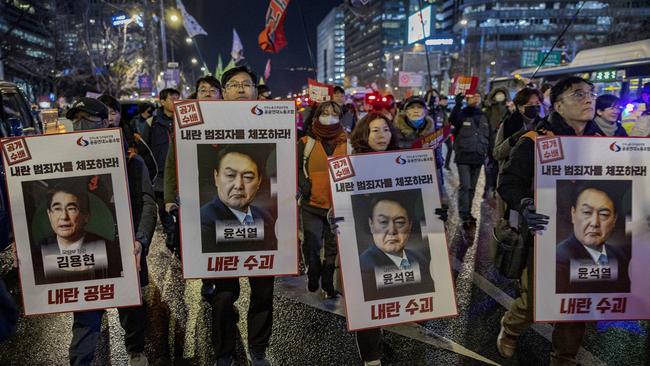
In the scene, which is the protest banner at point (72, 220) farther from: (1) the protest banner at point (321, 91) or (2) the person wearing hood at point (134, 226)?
(1) the protest banner at point (321, 91)

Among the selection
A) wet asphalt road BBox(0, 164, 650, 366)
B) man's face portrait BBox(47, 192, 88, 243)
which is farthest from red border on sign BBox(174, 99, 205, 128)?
wet asphalt road BBox(0, 164, 650, 366)

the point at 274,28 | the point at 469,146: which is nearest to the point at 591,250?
the point at 469,146

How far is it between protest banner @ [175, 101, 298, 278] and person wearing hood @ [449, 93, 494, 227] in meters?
5.11

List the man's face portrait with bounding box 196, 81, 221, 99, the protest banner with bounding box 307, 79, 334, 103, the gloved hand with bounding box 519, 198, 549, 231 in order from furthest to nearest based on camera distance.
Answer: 1. the protest banner with bounding box 307, 79, 334, 103
2. the man's face portrait with bounding box 196, 81, 221, 99
3. the gloved hand with bounding box 519, 198, 549, 231

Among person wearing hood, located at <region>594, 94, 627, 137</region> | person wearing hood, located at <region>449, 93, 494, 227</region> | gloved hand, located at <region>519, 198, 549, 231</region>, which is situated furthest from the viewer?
person wearing hood, located at <region>449, 93, 494, 227</region>

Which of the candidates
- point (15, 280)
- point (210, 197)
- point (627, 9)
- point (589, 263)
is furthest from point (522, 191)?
point (627, 9)

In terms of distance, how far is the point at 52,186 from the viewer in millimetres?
2959

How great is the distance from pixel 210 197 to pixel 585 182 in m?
2.42

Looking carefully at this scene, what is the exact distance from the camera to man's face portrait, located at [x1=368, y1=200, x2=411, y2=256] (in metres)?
3.13

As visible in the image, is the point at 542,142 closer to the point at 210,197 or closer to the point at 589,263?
the point at 589,263

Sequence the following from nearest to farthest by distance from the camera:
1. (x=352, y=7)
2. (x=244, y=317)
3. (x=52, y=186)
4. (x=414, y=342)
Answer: (x=52, y=186) < (x=414, y=342) < (x=244, y=317) < (x=352, y=7)

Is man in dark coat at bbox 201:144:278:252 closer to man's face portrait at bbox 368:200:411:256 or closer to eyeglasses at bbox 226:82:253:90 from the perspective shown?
eyeglasses at bbox 226:82:253:90

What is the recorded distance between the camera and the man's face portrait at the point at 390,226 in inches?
123

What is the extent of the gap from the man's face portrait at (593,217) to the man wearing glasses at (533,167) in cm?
28
